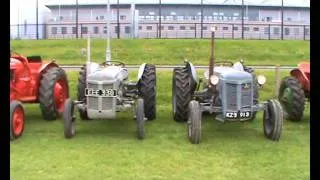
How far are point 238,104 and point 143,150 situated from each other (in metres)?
1.87

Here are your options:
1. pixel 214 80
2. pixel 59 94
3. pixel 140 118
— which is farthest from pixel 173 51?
pixel 140 118

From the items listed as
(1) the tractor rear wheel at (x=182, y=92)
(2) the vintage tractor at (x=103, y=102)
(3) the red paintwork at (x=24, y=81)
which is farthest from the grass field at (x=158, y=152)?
(3) the red paintwork at (x=24, y=81)

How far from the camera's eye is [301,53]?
26141 mm

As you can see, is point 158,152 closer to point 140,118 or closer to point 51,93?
point 140,118

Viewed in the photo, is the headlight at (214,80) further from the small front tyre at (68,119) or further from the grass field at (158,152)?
the small front tyre at (68,119)

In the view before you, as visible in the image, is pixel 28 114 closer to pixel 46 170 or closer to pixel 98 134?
pixel 98 134

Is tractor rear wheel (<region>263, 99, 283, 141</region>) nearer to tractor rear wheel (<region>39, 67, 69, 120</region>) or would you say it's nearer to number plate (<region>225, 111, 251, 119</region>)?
number plate (<region>225, 111, 251, 119</region>)

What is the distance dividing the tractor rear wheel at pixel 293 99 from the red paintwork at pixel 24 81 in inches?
196

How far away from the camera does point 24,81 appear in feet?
33.2

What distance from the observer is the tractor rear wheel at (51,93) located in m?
10.1

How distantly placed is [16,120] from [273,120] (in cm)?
430

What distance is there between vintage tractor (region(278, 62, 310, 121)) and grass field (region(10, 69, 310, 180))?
249 mm

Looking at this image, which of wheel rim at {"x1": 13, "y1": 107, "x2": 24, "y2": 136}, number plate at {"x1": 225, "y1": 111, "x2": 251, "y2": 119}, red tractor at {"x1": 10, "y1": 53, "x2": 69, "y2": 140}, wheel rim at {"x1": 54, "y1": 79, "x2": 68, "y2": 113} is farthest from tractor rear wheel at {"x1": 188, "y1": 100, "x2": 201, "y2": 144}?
wheel rim at {"x1": 54, "y1": 79, "x2": 68, "y2": 113}
